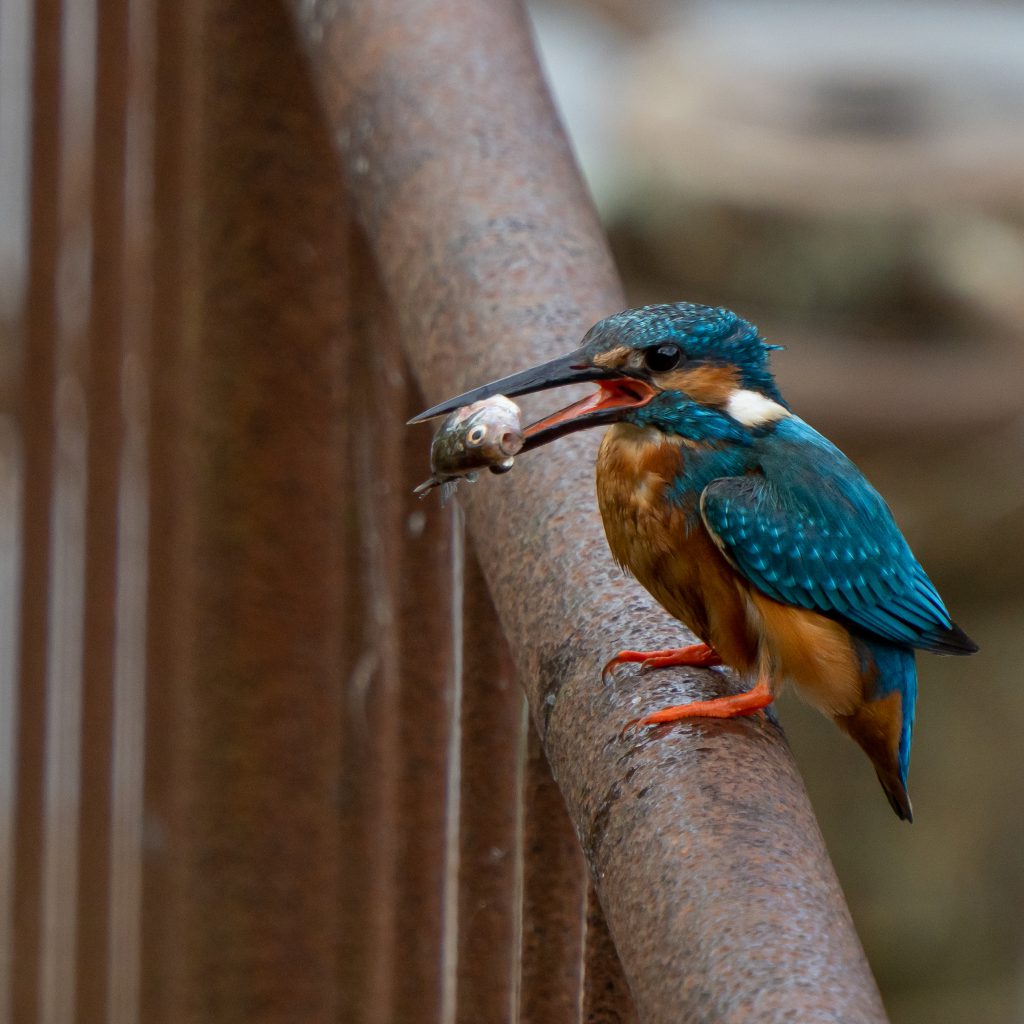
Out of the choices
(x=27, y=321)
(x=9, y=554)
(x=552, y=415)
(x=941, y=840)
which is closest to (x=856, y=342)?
(x=941, y=840)

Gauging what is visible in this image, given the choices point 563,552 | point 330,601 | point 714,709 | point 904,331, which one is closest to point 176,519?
point 330,601

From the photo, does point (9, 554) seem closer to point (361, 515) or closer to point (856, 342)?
point (856, 342)

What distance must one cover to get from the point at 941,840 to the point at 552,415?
555 cm

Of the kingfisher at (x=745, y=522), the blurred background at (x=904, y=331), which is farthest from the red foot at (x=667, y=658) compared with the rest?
the blurred background at (x=904, y=331)

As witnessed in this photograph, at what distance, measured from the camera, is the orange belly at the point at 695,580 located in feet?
4.48

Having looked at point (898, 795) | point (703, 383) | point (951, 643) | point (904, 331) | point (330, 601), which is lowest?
point (898, 795)

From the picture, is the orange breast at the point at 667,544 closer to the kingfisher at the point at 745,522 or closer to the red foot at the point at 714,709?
the kingfisher at the point at 745,522

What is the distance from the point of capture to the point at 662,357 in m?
1.39

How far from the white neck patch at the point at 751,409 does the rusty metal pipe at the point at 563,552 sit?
0.13m

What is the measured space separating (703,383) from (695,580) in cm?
17

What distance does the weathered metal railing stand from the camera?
0.98 metres

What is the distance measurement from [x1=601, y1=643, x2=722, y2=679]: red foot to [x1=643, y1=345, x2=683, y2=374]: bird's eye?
236mm

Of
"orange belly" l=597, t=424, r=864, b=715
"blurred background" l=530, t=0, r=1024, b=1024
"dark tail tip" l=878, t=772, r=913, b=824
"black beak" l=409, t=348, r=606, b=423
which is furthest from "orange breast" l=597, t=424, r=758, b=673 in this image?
"blurred background" l=530, t=0, r=1024, b=1024

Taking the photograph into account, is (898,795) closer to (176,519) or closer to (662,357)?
(662,357)
